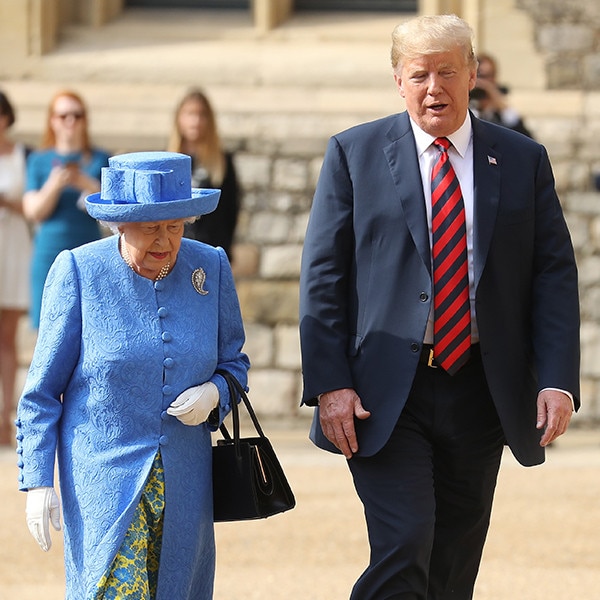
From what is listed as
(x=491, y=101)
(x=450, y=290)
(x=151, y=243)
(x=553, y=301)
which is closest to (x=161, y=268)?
(x=151, y=243)

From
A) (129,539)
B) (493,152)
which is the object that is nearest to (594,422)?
(493,152)

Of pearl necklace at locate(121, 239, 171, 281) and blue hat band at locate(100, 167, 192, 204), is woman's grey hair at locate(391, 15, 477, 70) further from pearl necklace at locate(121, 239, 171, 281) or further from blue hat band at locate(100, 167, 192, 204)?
pearl necklace at locate(121, 239, 171, 281)

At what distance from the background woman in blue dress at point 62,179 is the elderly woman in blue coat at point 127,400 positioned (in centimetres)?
430

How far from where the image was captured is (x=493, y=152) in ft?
14.8

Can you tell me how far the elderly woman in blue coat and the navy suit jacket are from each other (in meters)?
0.40

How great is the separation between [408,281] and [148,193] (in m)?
0.77

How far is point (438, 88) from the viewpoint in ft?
14.2

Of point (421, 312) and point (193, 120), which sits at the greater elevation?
point (193, 120)

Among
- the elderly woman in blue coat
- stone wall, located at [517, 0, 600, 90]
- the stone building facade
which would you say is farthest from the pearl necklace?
stone wall, located at [517, 0, 600, 90]

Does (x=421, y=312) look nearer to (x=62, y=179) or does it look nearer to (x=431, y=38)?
(x=431, y=38)

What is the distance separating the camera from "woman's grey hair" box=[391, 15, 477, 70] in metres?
4.32

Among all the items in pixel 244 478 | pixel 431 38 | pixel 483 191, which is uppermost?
pixel 431 38

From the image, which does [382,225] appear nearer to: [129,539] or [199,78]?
[129,539]

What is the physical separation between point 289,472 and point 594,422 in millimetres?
2426
